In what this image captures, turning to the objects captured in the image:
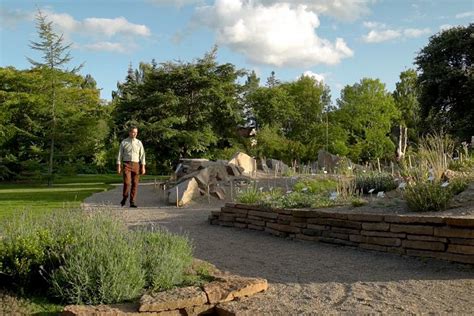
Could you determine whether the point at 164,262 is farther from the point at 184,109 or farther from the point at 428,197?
the point at 184,109

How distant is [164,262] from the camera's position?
4.55 meters

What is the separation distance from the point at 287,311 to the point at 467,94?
82.9ft

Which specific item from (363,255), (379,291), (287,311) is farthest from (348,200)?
(287,311)

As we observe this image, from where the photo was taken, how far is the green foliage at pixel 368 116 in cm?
3975

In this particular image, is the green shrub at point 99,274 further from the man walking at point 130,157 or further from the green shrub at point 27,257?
the man walking at point 130,157

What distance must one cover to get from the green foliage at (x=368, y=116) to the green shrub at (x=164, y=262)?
3522cm

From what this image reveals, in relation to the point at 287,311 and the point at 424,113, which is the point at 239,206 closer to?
the point at 287,311

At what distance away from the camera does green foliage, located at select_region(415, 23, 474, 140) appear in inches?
1008

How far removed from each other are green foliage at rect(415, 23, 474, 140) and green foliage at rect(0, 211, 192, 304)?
24010 millimetres

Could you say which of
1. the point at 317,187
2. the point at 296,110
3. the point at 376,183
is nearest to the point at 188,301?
the point at 376,183

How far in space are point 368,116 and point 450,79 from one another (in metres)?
15.6

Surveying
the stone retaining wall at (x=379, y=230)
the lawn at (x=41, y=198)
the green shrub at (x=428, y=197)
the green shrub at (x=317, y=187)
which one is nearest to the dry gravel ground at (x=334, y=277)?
the stone retaining wall at (x=379, y=230)

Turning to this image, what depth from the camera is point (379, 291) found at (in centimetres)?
467

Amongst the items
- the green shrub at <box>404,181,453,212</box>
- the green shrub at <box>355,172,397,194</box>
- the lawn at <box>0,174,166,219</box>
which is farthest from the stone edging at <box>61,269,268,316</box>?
the green shrub at <box>355,172,397,194</box>
